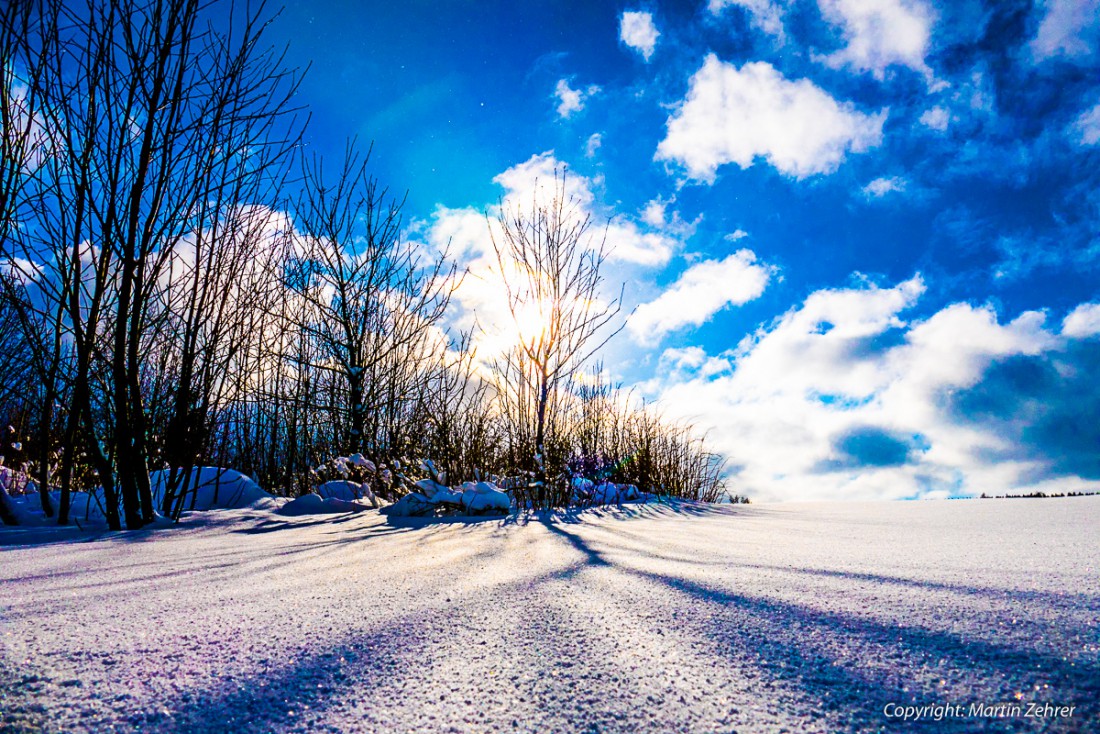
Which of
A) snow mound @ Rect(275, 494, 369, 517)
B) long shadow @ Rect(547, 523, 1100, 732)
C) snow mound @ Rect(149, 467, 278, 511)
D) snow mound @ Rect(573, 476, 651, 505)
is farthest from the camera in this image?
snow mound @ Rect(573, 476, 651, 505)

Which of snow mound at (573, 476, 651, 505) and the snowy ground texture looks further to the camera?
snow mound at (573, 476, 651, 505)

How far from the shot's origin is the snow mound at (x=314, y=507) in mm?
3009

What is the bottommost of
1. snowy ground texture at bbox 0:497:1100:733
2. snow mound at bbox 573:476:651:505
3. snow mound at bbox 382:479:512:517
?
snow mound at bbox 573:476:651:505

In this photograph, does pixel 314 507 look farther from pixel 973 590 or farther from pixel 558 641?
pixel 973 590

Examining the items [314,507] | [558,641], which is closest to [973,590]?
[558,641]

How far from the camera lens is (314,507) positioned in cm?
306

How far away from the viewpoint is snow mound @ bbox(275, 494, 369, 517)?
3009 millimetres

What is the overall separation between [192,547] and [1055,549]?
2.21 m

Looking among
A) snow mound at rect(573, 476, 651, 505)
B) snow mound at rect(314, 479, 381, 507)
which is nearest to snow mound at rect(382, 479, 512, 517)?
snow mound at rect(314, 479, 381, 507)

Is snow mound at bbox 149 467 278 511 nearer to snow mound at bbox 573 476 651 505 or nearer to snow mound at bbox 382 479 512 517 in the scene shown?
snow mound at bbox 382 479 512 517

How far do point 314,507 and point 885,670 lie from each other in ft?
10.0

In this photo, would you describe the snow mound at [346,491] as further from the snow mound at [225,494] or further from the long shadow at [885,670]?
the long shadow at [885,670]

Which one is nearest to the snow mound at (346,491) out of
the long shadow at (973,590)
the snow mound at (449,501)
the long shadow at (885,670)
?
the snow mound at (449,501)

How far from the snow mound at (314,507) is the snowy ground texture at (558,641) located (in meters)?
1.78
